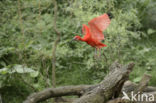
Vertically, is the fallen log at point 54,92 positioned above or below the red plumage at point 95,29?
below

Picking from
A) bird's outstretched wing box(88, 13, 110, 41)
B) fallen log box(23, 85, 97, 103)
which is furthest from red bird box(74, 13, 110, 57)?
fallen log box(23, 85, 97, 103)

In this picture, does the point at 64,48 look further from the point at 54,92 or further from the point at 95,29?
the point at 95,29

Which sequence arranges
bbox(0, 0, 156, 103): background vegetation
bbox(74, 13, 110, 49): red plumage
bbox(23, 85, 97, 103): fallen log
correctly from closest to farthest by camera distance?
bbox(74, 13, 110, 49): red plumage → bbox(23, 85, 97, 103): fallen log → bbox(0, 0, 156, 103): background vegetation

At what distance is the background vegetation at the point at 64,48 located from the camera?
2.72m

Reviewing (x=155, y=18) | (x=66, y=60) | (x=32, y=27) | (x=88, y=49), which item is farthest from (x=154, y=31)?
(x=32, y=27)

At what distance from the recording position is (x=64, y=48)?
3193 mm

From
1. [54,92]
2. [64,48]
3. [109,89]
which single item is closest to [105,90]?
[109,89]

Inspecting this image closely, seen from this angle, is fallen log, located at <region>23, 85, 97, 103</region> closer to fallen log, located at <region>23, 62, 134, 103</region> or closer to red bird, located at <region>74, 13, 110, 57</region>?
fallen log, located at <region>23, 62, 134, 103</region>

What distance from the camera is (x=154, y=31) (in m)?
4.20

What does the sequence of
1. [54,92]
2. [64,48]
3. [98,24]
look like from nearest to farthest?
[98,24], [54,92], [64,48]

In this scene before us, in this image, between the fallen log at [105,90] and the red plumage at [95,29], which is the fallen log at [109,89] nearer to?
the fallen log at [105,90]

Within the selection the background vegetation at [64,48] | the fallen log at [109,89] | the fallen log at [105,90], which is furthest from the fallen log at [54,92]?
the background vegetation at [64,48]

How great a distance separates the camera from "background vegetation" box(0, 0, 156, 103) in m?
2.72

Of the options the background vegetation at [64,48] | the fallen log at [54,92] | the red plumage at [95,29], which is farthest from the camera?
the background vegetation at [64,48]
